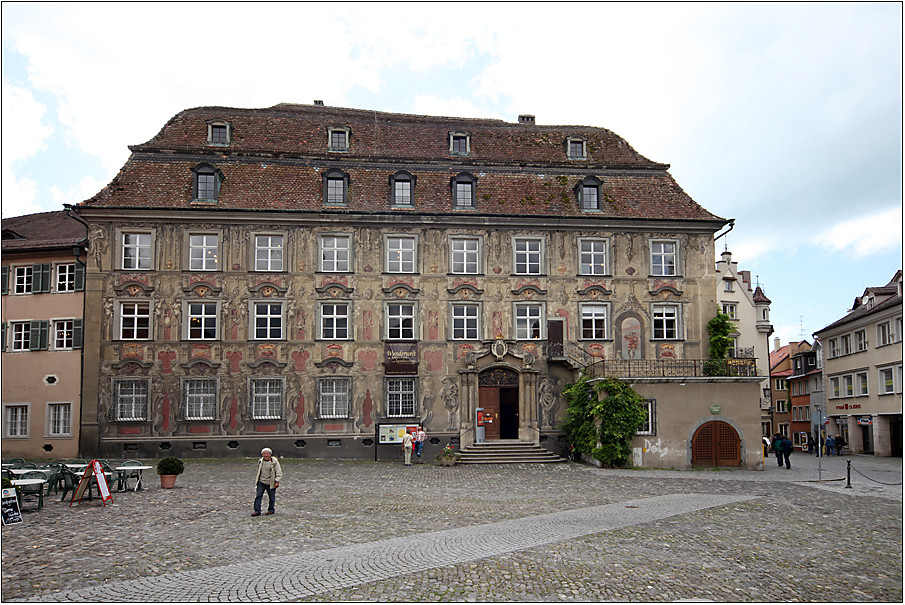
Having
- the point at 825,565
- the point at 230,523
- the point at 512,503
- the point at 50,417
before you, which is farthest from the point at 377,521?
the point at 50,417

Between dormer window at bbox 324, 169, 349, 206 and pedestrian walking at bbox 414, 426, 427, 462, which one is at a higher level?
dormer window at bbox 324, 169, 349, 206

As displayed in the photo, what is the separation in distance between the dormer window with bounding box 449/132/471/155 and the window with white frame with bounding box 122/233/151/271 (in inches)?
537

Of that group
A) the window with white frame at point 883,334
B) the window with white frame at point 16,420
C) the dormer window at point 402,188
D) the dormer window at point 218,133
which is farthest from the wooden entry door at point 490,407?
the window with white frame at point 883,334

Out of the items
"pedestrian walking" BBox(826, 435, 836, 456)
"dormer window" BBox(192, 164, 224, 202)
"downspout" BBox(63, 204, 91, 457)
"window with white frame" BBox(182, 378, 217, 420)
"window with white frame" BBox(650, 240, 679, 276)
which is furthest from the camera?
"pedestrian walking" BBox(826, 435, 836, 456)

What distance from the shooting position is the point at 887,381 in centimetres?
4347

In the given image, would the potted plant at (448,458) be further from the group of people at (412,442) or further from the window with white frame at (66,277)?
the window with white frame at (66,277)

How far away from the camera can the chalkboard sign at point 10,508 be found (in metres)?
14.3

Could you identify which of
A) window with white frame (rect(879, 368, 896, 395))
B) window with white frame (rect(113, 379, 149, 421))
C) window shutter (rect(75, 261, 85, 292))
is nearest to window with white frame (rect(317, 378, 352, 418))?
window with white frame (rect(113, 379, 149, 421))

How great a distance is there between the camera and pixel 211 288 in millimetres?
31719

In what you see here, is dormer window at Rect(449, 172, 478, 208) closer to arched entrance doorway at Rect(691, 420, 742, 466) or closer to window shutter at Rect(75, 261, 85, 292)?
arched entrance doorway at Rect(691, 420, 742, 466)

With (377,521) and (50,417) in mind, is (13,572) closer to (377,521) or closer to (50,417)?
(377,521)

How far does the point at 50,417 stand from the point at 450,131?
21021 millimetres

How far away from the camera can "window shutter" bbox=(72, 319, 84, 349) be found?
104 feet

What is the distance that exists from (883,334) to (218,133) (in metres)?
37.1
